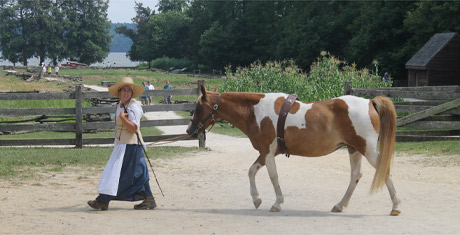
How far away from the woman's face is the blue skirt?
663 millimetres

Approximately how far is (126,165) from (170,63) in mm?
85279

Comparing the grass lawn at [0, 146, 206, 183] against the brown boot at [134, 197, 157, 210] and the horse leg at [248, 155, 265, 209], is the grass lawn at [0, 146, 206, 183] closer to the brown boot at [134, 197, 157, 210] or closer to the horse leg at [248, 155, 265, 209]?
the brown boot at [134, 197, 157, 210]

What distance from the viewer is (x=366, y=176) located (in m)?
11.5

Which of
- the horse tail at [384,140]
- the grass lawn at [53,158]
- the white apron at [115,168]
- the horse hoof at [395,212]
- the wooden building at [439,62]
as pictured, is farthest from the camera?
the wooden building at [439,62]

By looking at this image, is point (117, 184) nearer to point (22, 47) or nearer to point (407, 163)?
point (407, 163)

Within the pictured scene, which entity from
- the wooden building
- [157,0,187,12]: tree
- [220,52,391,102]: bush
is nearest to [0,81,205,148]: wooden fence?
[220,52,391,102]: bush

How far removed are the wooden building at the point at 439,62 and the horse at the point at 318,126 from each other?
32009 millimetres

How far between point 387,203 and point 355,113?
5.60ft

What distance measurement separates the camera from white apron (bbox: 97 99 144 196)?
824 cm

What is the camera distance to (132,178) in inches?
329

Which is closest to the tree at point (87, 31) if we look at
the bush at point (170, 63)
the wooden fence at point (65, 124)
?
the bush at point (170, 63)

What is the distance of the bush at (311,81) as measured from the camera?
22719mm

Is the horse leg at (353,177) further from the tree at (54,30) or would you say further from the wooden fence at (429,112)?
the tree at (54,30)

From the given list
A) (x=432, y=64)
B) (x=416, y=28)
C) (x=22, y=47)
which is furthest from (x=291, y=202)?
(x=22, y=47)
